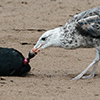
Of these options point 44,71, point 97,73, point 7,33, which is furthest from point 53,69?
point 7,33

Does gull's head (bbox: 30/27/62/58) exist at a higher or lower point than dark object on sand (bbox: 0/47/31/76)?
higher

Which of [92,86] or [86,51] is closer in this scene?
[92,86]

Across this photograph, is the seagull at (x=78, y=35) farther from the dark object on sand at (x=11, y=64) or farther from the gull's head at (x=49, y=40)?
the dark object on sand at (x=11, y=64)

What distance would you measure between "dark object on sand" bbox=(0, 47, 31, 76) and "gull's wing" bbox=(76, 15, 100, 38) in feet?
3.76

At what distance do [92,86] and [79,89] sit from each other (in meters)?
0.30

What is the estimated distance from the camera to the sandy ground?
5.36 metres

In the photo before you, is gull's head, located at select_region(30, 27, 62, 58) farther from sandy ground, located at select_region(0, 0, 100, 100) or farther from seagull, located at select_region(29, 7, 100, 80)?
sandy ground, located at select_region(0, 0, 100, 100)

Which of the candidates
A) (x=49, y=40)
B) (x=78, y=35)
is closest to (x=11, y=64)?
(x=49, y=40)

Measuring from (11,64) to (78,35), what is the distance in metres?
1.24

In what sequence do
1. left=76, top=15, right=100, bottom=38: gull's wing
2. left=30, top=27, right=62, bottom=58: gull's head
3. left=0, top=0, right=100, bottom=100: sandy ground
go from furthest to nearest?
left=30, top=27, right=62, bottom=58: gull's head < left=76, top=15, right=100, bottom=38: gull's wing < left=0, top=0, right=100, bottom=100: sandy ground

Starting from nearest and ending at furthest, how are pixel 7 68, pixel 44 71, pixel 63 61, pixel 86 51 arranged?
pixel 7 68
pixel 44 71
pixel 63 61
pixel 86 51

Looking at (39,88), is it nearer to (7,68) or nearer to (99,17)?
(7,68)

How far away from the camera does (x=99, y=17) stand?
6262 mm

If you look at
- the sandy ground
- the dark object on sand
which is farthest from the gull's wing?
the dark object on sand
